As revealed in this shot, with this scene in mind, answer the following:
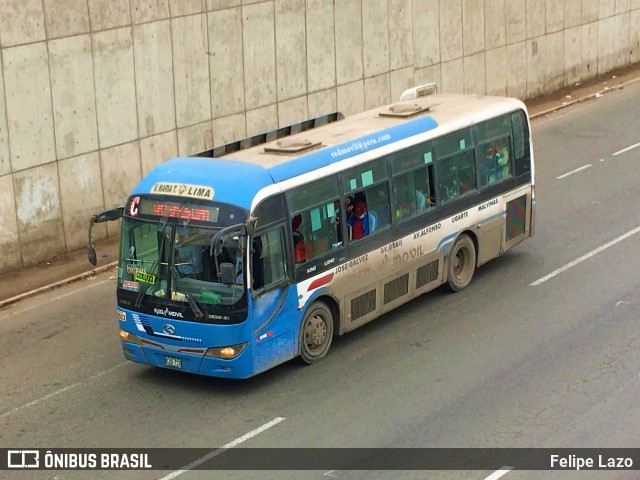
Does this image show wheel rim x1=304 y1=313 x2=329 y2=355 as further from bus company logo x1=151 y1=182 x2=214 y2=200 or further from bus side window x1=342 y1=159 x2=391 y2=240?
bus company logo x1=151 y1=182 x2=214 y2=200

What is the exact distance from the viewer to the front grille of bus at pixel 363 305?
54.4 feet

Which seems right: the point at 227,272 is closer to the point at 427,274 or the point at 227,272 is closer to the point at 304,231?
the point at 304,231

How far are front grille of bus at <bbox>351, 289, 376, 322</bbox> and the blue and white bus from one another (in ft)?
0.07

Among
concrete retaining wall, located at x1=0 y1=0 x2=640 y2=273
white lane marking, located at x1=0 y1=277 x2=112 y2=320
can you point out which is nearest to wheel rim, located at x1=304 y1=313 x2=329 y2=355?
white lane marking, located at x1=0 y1=277 x2=112 y2=320

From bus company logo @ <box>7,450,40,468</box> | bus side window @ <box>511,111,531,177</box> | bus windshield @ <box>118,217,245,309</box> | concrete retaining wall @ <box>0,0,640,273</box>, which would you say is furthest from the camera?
concrete retaining wall @ <box>0,0,640,273</box>

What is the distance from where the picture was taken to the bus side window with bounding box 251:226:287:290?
1468cm

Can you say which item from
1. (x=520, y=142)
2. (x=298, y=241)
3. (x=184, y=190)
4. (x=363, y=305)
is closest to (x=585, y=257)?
(x=520, y=142)

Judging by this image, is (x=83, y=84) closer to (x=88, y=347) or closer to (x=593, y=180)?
(x=88, y=347)

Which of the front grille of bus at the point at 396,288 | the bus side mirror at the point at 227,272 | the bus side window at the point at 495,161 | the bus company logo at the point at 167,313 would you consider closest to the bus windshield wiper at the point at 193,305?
the bus company logo at the point at 167,313

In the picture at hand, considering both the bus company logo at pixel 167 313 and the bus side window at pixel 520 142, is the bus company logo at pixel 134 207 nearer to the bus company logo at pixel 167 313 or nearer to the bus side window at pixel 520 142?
the bus company logo at pixel 167 313

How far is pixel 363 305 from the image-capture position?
54.9ft

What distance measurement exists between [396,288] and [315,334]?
73.5 inches

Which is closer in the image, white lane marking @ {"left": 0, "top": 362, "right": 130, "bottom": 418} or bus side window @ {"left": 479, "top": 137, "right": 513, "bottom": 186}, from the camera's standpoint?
white lane marking @ {"left": 0, "top": 362, "right": 130, "bottom": 418}

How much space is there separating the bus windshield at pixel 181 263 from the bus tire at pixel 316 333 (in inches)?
60.8
